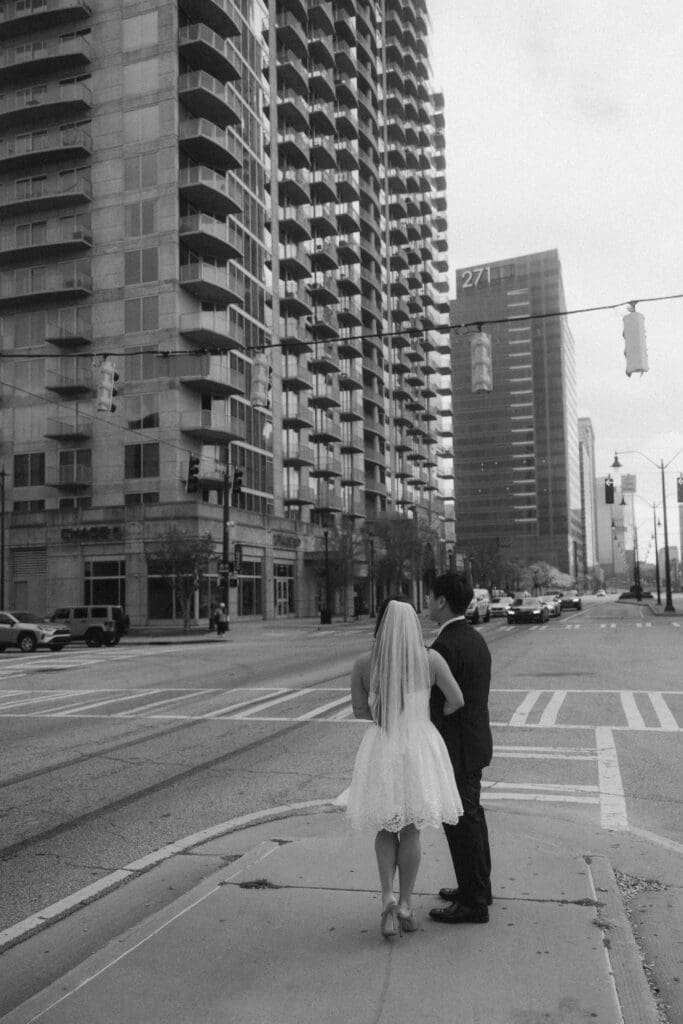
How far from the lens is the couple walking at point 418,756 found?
14.4 ft

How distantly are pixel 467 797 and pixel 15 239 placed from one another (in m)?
55.8

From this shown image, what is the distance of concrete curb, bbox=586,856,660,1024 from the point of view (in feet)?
11.7

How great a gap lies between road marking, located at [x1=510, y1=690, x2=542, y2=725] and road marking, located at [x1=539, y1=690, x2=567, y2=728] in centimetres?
24

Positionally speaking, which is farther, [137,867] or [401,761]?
[137,867]

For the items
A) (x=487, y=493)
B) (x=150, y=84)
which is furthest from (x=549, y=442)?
(x=150, y=84)

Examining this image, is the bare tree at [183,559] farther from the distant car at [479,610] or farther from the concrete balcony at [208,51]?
the concrete balcony at [208,51]

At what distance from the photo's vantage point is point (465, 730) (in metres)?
4.76

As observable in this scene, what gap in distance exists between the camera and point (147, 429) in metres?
49.9

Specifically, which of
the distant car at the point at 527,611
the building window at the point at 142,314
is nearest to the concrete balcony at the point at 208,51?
the building window at the point at 142,314

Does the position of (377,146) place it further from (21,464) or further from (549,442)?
(549,442)

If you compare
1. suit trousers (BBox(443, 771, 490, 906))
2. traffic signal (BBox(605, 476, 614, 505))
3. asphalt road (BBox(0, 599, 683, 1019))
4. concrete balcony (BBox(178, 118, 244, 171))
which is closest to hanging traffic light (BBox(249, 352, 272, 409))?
asphalt road (BBox(0, 599, 683, 1019))

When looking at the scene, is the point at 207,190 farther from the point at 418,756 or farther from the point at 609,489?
the point at 418,756

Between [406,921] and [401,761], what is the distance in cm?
75

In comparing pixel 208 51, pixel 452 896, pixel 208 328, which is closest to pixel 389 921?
pixel 452 896
